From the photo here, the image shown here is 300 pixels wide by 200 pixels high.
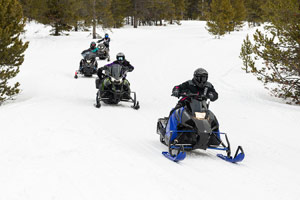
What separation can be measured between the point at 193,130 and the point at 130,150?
121 centimetres

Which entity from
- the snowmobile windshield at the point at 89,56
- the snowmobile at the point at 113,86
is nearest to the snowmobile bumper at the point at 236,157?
the snowmobile at the point at 113,86

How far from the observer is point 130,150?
6.52m

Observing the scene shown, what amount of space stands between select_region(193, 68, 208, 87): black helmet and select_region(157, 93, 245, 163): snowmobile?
0.38 meters

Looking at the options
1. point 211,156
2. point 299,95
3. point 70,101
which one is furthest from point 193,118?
point 299,95

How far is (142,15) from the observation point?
55.4m

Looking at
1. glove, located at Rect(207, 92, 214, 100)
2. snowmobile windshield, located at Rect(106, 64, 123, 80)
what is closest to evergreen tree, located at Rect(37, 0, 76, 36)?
snowmobile windshield, located at Rect(106, 64, 123, 80)

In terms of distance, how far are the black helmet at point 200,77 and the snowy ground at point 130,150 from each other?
1402 mm

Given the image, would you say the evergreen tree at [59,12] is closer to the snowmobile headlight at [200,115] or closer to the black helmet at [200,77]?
the black helmet at [200,77]

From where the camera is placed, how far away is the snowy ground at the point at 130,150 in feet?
14.8

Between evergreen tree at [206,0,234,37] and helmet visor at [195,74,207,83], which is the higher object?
evergreen tree at [206,0,234,37]

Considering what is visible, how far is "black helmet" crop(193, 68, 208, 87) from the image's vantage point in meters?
6.79

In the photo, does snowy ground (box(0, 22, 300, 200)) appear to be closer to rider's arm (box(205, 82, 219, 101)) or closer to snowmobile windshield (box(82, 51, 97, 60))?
rider's arm (box(205, 82, 219, 101))

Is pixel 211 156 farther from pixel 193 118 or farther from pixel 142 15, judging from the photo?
pixel 142 15

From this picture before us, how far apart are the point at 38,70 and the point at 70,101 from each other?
9490 millimetres
